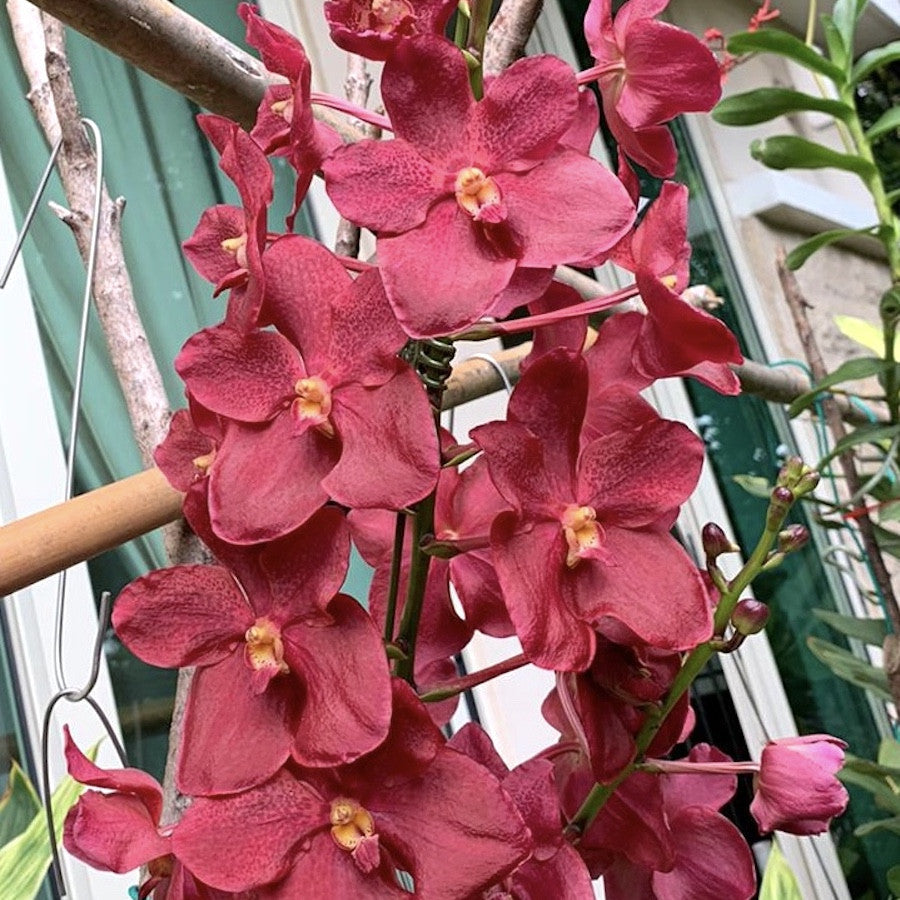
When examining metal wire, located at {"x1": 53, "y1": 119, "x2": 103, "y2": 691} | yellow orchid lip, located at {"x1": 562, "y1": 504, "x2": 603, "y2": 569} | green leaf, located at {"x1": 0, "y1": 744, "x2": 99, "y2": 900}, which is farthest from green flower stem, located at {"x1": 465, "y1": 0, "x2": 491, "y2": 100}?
green leaf, located at {"x1": 0, "y1": 744, "x2": 99, "y2": 900}

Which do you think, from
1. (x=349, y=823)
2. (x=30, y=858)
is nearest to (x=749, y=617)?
(x=349, y=823)

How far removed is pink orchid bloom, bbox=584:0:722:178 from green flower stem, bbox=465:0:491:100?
40mm

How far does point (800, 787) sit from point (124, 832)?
0.66 feet

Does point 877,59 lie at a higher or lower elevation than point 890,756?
higher

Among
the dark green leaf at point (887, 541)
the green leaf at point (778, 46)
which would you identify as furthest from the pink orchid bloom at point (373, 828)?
the green leaf at point (778, 46)

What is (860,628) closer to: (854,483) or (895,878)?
(854,483)

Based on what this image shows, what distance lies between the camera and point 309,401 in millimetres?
265

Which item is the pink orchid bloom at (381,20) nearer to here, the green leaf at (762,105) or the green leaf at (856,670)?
the green leaf at (762,105)

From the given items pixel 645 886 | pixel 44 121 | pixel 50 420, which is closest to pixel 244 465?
pixel 645 886

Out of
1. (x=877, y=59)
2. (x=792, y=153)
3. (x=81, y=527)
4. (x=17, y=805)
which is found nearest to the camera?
(x=81, y=527)

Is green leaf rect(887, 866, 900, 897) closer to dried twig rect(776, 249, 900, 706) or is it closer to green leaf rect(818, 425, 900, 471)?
dried twig rect(776, 249, 900, 706)

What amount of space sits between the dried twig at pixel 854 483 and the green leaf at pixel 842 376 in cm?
5

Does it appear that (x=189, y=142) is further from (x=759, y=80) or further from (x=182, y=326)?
(x=759, y=80)

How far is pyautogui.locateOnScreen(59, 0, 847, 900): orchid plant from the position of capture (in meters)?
0.25
